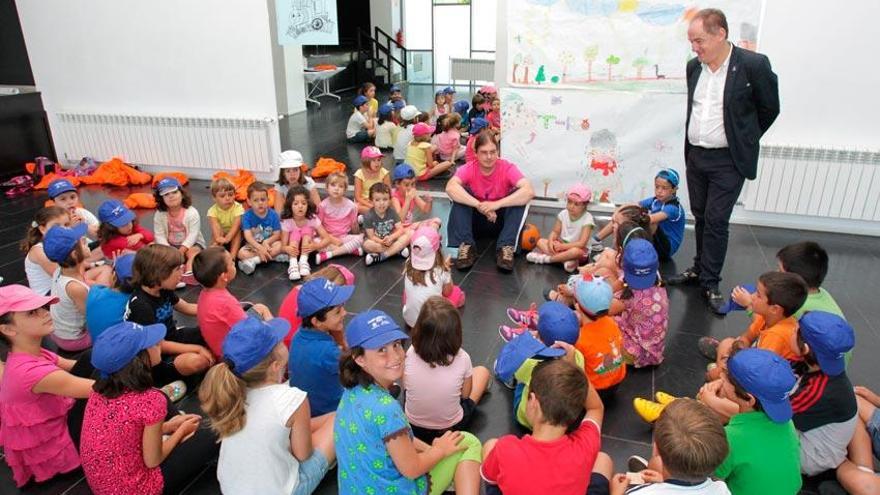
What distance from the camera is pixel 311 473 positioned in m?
2.33

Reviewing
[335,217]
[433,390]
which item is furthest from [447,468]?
[335,217]

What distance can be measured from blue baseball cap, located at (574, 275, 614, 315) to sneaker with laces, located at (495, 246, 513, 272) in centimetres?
186

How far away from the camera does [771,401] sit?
196cm

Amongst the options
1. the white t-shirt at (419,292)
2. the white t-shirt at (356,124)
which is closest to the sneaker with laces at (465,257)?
the white t-shirt at (419,292)

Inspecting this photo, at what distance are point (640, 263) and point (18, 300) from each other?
2792 mm

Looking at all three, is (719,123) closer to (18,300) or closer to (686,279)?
(686,279)

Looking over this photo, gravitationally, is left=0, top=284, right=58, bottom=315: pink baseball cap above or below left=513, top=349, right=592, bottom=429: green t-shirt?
above

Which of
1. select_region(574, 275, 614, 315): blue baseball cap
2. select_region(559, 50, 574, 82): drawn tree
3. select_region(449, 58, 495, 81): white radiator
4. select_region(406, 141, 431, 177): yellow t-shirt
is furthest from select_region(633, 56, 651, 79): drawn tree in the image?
select_region(449, 58, 495, 81): white radiator

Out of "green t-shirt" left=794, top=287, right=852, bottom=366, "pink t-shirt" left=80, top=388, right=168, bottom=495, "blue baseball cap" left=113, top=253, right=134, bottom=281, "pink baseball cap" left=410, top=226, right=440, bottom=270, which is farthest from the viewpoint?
"pink baseball cap" left=410, top=226, right=440, bottom=270

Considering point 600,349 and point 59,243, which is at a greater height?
point 59,243

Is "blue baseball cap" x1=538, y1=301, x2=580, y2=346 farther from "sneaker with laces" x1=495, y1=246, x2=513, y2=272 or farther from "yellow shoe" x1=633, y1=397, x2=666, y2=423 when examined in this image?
"sneaker with laces" x1=495, y1=246, x2=513, y2=272

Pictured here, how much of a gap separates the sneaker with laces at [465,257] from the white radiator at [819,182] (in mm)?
2666

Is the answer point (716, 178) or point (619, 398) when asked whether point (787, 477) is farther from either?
point (716, 178)

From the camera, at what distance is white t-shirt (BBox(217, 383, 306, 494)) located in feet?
6.72
